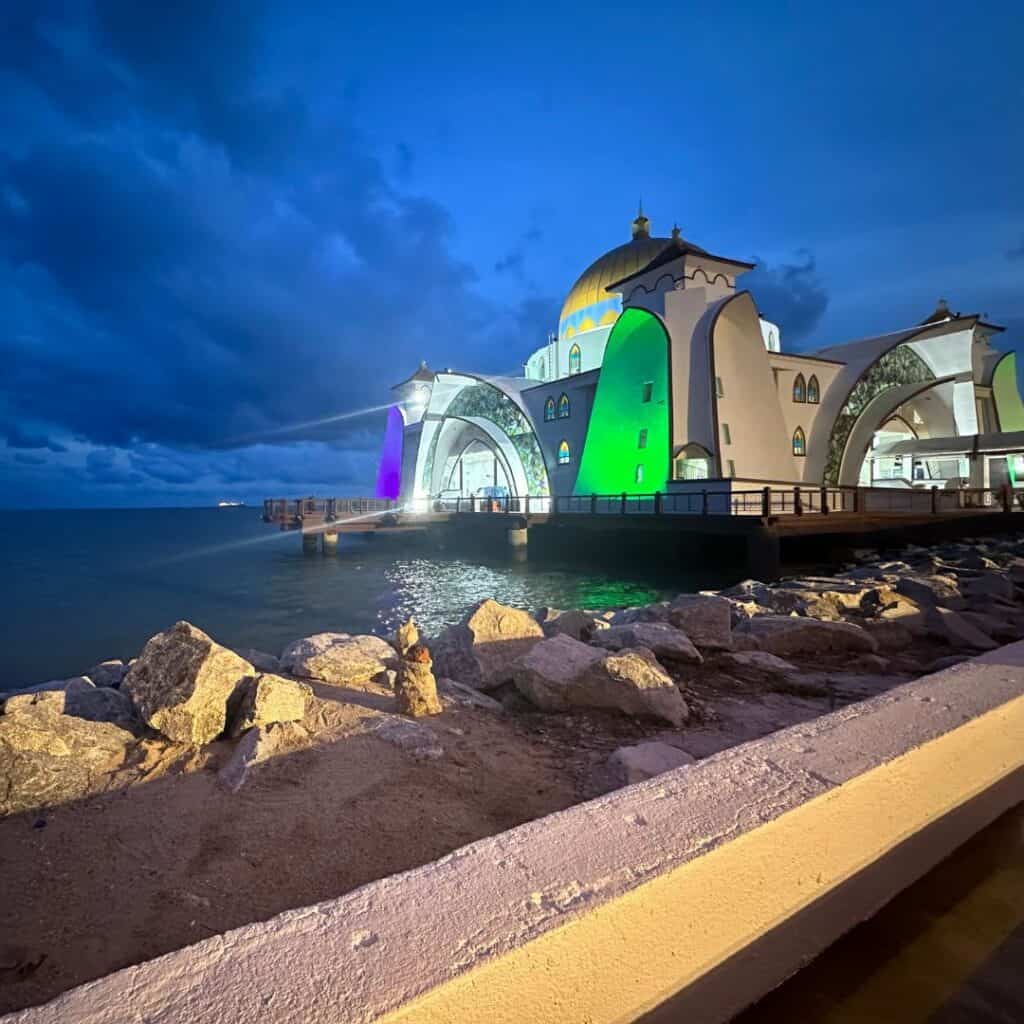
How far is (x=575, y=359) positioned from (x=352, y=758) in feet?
114

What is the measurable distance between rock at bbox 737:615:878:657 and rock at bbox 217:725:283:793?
4160mm

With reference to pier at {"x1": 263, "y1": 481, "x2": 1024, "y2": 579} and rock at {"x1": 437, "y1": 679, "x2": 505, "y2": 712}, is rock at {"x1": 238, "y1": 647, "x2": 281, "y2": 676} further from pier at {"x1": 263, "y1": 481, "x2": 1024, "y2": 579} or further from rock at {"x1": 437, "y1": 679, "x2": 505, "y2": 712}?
pier at {"x1": 263, "y1": 481, "x2": 1024, "y2": 579}

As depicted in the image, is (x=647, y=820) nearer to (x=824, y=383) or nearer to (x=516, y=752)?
(x=516, y=752)

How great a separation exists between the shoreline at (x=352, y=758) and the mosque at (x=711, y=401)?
50.3ft

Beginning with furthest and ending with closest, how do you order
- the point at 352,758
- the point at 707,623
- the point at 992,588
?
1. the point at 992,588
2. the point at 707,623
3. the point at 352,758

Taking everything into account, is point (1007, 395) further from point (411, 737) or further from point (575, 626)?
point (411, 737)

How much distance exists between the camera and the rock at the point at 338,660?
4.64 m

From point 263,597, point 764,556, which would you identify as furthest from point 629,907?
point 263,597

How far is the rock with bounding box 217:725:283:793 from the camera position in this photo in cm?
300

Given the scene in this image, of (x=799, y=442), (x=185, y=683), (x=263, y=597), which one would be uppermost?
(x=799, y=442)

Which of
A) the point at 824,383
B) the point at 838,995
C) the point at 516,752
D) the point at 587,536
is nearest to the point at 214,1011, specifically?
the point at 838,995

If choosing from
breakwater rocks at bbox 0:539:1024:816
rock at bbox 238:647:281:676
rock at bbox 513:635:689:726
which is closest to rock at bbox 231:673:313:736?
breakwater rocks at bbox 0:539:1024:816

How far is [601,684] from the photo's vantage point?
4.07m

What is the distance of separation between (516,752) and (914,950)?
2.01 meters
